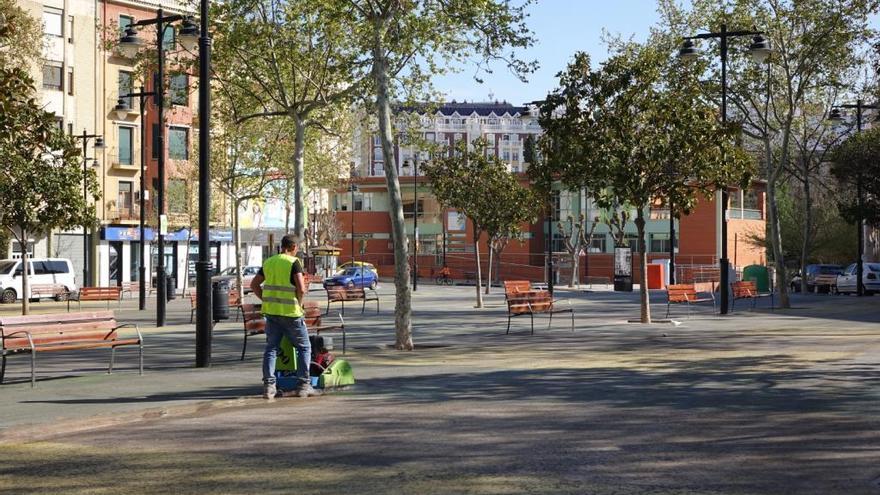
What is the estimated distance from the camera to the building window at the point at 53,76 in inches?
2210

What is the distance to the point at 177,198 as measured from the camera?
194 ft

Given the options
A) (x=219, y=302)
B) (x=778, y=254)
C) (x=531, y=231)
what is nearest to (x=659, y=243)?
(x=531, y=231)

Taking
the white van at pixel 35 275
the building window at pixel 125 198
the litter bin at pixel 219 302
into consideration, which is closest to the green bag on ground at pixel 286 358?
the litter bin at pixel 219 302

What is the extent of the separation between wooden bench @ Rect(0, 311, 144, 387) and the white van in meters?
31.3

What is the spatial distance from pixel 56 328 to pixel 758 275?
1430 inches

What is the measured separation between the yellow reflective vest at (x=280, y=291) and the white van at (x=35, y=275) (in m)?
34.7

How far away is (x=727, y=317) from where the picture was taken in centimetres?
3008

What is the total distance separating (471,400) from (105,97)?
2042 inches

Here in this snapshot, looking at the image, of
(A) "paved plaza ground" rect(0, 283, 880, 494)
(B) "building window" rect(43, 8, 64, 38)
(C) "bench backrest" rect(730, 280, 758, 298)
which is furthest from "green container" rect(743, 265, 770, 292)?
(B) "building window" rect(43, 8, 64, 38)

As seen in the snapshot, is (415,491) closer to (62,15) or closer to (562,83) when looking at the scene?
(562,83)

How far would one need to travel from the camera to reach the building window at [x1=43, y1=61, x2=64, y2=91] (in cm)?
5612

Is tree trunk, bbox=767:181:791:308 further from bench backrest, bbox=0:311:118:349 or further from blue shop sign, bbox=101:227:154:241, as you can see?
blue shop sign, bbox=101:227:154:241

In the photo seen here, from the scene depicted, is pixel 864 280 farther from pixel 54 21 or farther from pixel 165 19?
pixel 54 21

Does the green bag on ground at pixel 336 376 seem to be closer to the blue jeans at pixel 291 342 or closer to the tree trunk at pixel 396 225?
the blue jeans at pixel 291 342
